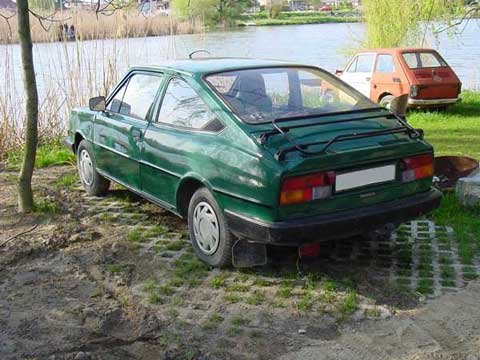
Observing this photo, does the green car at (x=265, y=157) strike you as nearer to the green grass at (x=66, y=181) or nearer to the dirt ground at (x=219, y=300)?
the dirt ground at (x=219, y=300)

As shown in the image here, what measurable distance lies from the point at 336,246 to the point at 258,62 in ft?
5.72

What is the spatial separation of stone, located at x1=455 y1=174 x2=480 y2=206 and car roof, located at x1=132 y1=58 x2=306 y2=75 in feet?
7.23

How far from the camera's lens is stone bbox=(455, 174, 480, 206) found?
595cm

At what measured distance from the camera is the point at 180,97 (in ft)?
16.5

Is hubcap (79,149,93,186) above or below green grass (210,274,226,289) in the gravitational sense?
above

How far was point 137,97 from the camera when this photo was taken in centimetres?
572

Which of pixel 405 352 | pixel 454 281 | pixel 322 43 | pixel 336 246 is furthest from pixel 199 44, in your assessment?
pixel 322 43

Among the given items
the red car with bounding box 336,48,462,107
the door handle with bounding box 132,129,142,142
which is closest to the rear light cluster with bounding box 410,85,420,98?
the red car with bounding box 336,48,462,107

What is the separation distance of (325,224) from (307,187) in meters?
0.28

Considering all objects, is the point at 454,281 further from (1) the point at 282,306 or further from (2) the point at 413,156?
(1) the point at 282,306

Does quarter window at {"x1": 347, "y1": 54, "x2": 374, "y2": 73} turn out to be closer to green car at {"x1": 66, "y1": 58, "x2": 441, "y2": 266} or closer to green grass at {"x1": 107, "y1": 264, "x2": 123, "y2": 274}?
green car at {"x1": 66, "y1": 58, "x2": 441, "y2": 266}

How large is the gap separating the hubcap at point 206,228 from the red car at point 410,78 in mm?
9172

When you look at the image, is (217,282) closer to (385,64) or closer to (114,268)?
(114,268)

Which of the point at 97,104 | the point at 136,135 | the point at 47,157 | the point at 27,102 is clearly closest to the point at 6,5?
the point at 47,157
